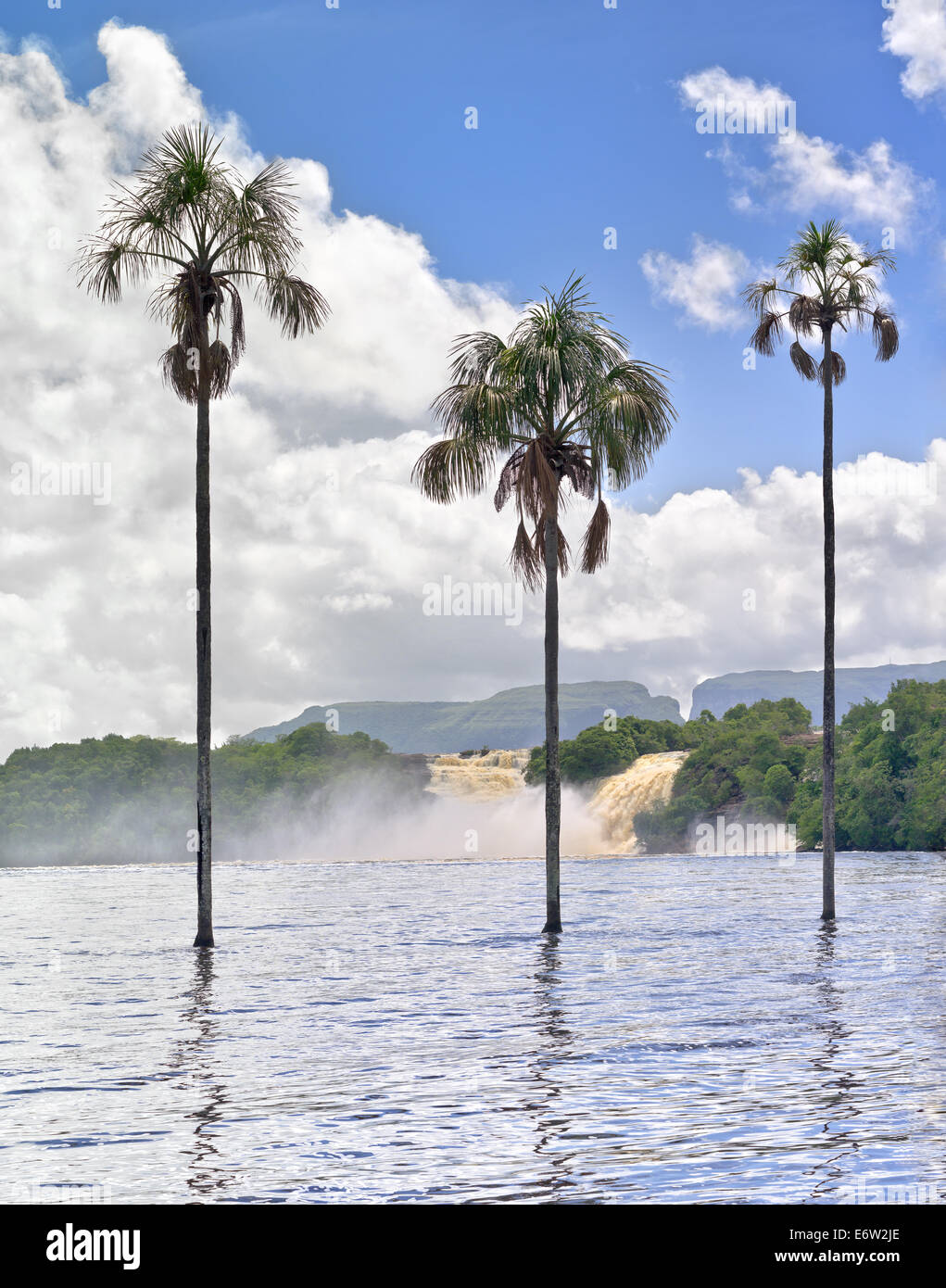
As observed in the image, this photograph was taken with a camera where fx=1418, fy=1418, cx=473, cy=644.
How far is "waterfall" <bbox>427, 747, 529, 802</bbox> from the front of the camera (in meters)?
150

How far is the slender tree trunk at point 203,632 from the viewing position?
95.9ft

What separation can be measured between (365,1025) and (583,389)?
17334mm

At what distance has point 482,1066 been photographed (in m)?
14.9

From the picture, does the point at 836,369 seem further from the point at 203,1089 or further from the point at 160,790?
the point at 160,790

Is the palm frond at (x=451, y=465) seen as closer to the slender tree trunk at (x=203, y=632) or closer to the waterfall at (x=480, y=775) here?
the slender tree trunk at (x=203, y=632)

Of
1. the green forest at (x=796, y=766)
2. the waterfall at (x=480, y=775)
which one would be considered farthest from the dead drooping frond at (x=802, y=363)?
the waterfall at (x=480, y=775)

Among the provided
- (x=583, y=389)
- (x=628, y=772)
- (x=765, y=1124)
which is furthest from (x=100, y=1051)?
(x=628, y=772)

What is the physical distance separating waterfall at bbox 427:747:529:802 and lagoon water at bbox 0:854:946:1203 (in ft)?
371

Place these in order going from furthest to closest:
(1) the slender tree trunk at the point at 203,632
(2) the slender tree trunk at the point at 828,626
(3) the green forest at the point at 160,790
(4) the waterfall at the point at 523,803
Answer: (3) the green forest at the point at 160,790 < (4) the waterfall at the point at 523,803 < (2) the slender tree trunk at the point at 828,626 < (1) the slender tree trunk at the point at 203,632

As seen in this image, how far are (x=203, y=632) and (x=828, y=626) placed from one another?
50.1 ft
